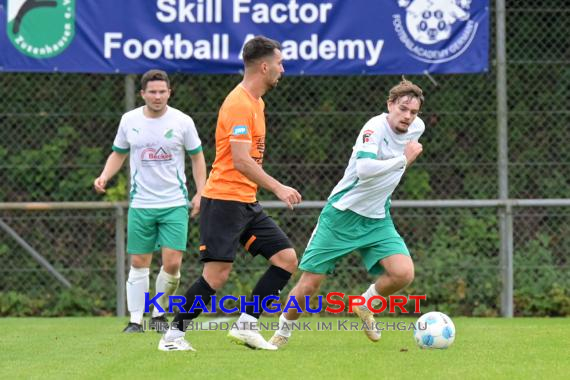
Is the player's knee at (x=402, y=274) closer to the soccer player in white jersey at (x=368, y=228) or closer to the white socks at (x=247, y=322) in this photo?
the soccer player in white jersey at (x=368, y=228)

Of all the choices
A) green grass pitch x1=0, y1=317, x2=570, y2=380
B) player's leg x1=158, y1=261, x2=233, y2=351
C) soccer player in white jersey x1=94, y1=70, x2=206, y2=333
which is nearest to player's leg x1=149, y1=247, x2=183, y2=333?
soccer player in white jersey x1=94, y1=70, x2=206, y2=333

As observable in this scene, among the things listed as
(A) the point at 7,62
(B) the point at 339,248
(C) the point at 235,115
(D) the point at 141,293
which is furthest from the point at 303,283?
(A) the point at 7,62

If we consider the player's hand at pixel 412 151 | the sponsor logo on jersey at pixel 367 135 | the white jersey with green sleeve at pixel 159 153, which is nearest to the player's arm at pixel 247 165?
the sponsor logo on jersey at pixel 367 135

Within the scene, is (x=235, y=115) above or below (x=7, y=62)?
below

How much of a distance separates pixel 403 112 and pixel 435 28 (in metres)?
3.62

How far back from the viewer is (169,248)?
9273mm

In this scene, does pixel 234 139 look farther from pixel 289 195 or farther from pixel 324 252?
pixel 324 252

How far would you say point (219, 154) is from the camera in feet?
24.8

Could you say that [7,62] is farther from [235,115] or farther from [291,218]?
[235,115]

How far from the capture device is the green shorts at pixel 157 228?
928 centimetres

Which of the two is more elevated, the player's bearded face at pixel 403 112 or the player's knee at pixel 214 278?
the player's bearded face at pixel 403 112

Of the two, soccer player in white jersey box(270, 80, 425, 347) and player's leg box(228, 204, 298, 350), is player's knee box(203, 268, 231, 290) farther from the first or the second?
soccer player in white jersey box(270, 80, 425, 347)

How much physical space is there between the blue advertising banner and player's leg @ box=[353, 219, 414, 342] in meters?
3.45

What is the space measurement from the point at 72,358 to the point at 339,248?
1868 mm
